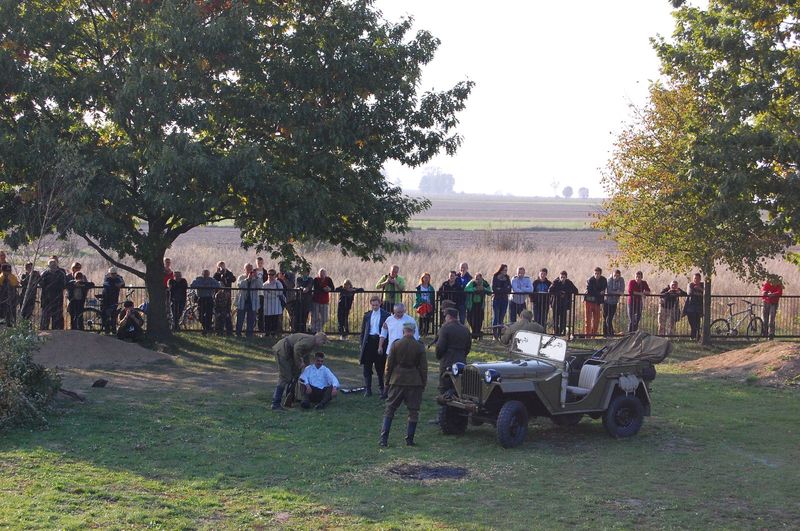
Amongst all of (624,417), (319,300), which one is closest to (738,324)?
(319,300)

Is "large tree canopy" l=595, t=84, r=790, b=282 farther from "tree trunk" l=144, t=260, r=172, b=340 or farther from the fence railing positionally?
"tree trunk" l=144, t=260, r=172, b=340

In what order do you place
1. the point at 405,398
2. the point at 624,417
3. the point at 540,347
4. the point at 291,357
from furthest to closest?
the point at 291,357
the point at 540,347
the point at 624,417
the point at 405,398

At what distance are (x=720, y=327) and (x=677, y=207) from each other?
4637 millimetres

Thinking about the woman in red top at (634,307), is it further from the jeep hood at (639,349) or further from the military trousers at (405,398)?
the military trousers at (405,398)

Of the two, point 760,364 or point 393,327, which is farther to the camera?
point 760,364

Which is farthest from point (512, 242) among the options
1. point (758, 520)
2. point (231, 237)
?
point (758, 520)

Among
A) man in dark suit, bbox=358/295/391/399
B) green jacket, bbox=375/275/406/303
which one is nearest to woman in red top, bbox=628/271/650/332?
Answer: green jacket, bbox=375/275/406/303

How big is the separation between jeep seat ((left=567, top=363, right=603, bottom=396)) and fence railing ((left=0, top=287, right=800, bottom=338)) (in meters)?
A: 9.02

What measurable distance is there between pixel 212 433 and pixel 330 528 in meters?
4.44

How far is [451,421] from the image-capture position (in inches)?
500

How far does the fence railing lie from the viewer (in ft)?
72.3

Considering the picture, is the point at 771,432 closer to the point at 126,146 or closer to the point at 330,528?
the point at 330,528

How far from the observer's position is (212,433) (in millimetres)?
12469

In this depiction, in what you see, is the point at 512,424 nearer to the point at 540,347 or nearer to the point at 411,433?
the point at 411,433
